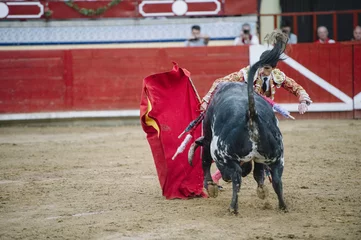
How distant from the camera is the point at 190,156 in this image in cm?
503

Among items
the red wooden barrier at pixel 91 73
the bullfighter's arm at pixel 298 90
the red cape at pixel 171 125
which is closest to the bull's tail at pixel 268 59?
the bullfighter's arm at pixel 298 90

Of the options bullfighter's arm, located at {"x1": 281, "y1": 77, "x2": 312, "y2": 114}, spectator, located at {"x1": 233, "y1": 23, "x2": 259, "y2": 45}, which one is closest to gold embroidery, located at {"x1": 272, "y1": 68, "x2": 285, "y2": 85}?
bullfighter's arm, located at {"x1": 281, "y1": 77, "x2": 312, "y2": 114}

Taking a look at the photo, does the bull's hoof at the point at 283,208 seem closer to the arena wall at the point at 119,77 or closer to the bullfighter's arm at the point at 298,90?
the bullfighter's arm at the point at 298,90

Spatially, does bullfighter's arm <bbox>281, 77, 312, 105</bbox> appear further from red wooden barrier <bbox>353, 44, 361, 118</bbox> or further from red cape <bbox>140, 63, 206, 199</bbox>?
red wooden barrier <bbox>353, 44, 361, 118</bbox>

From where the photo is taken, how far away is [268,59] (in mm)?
4449

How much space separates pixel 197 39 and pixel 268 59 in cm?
657

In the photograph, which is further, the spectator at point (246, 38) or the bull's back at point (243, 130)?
the spectator at point (246, 38)

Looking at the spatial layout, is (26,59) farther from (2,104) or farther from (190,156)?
(190,156)

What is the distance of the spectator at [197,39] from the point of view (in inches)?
431

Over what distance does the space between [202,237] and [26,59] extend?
292 inches

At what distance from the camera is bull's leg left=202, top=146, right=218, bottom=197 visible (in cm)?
485

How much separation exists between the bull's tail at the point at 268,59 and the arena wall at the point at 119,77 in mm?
5678

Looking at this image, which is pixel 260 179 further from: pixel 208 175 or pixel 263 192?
pixel 208 175

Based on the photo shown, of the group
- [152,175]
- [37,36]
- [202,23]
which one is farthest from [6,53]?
[152,175]
